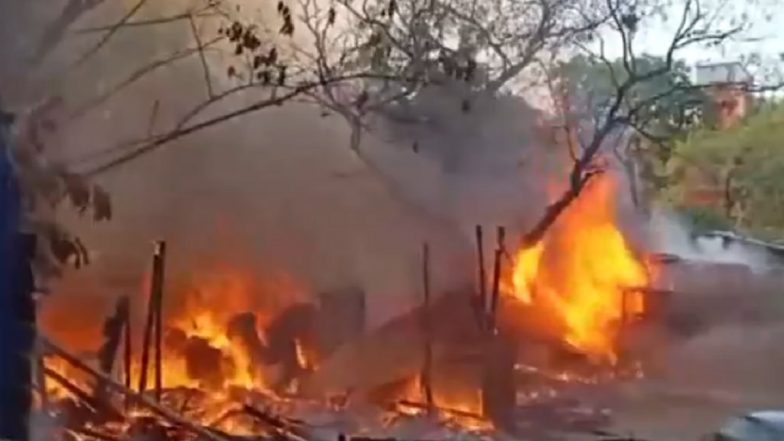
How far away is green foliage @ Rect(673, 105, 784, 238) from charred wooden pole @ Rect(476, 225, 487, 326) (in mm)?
261

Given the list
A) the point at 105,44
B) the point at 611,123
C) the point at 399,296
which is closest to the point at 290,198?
the point at 399,296

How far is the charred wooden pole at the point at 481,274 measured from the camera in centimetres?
156

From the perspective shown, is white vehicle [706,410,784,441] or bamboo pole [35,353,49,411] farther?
bamboo pole [35,353,49,411]

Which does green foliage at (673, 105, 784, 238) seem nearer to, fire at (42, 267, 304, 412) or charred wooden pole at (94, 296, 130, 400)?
fire at (42, 267, 304, 412)

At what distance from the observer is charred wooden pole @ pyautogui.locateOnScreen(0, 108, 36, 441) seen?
1631 mm

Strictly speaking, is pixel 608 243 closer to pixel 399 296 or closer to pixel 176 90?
pixel 399 296

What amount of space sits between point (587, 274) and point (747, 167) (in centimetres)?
24

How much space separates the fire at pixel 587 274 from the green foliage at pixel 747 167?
4.3 inches

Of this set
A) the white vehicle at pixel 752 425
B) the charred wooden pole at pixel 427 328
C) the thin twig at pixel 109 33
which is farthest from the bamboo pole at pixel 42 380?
the white vehicle at pixel 752 425

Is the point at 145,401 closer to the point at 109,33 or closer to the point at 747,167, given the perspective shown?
the point at 109,33

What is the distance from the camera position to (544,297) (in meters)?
1.56

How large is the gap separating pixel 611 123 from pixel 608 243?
0.49ft

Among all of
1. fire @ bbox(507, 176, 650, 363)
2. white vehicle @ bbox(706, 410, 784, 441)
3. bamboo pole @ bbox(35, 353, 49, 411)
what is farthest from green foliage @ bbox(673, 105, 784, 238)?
bamboo pole @ bbox(35, 353, 49, 411)

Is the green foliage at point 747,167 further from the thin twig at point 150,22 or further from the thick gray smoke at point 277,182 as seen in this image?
the thin twig at point 150,22
